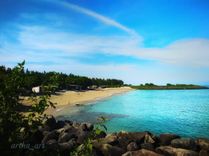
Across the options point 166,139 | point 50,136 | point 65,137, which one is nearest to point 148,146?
point 166,139

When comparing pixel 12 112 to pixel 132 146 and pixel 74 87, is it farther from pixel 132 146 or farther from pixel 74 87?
pixel 74 87

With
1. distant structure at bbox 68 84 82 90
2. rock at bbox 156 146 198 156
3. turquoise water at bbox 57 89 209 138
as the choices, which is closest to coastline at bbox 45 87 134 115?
turquoise water at bbox 57 89 209 138

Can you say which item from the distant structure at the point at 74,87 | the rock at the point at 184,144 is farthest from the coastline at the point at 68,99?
the distant structure at the point at 74,87

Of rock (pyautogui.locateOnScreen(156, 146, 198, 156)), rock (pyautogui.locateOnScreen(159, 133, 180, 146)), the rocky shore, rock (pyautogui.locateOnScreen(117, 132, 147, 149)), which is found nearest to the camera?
rock (pyautogui.locateOnScreen(156, 146, 198, 156))

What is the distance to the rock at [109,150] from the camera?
57.6 ft

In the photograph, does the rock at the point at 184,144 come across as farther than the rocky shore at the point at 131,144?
Yes

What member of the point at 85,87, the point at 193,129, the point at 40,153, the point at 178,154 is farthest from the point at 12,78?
the point at 85,87

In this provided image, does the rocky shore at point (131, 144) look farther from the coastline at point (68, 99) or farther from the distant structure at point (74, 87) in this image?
the distant structure at point (74, 87)

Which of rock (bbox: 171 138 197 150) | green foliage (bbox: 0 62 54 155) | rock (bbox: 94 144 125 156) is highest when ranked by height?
green foliage (bbox: 0 62 54 155)

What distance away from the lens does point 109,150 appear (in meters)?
17.6

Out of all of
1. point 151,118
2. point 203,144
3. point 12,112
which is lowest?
point 151,118

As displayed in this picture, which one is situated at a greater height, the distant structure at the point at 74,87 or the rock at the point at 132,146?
the distant structure at the point at 74,87

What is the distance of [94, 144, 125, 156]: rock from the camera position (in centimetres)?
1756

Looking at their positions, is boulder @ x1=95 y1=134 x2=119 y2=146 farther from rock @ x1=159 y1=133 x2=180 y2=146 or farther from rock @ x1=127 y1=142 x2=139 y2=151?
rock @ x1=159 y1=133 x2=180 y2=146
